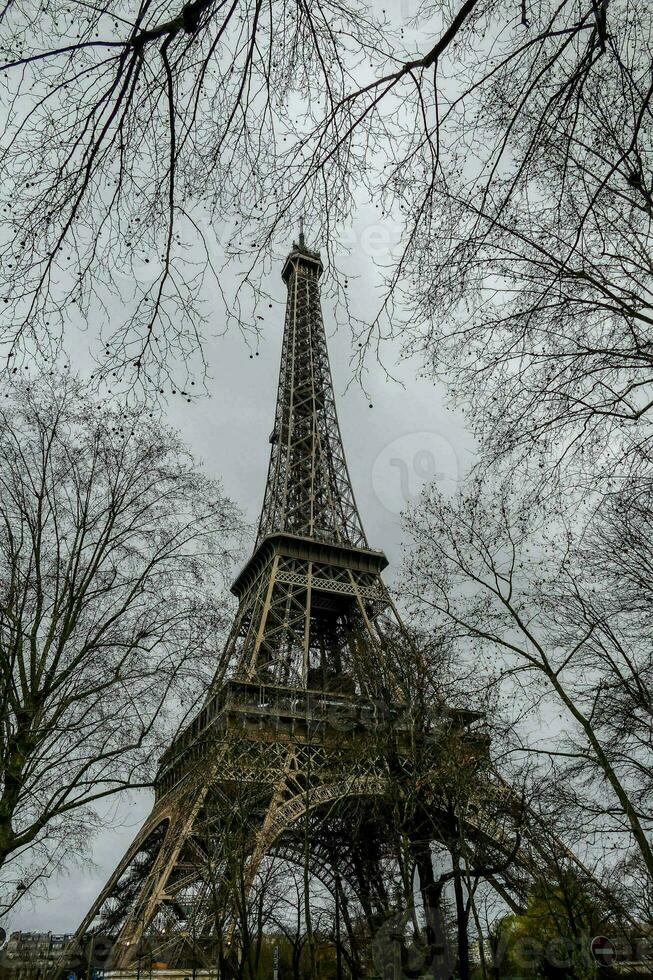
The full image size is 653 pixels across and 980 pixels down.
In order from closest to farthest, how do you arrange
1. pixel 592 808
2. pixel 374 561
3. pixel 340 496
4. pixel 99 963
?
pixel 592 808 < pixel 99 963 < pixel 374 561 < pixel 340 496

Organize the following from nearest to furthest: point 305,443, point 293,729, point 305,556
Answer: point 293,729, point 305,556, point 305,443

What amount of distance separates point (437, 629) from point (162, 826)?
2243 centimetres

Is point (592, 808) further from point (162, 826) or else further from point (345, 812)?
point (162, 826)

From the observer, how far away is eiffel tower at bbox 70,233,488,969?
17.6 meters

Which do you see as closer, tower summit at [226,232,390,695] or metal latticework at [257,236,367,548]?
tower summit at [226,232,390,695]

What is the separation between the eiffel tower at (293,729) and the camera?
17.6 m

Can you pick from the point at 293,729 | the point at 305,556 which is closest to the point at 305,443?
the point at 305,556

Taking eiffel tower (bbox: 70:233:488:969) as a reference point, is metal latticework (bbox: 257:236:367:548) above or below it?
above

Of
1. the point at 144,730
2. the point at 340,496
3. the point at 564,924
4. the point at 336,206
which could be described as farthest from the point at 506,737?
the point at 340,496

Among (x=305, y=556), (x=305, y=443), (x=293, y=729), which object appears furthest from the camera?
(x=305, y=443)

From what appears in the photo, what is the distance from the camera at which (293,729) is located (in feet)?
85.9

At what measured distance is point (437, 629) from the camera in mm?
14805

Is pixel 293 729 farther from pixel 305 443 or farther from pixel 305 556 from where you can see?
pixel 305 443

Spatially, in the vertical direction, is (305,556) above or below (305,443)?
below
